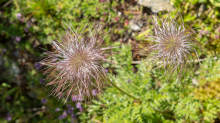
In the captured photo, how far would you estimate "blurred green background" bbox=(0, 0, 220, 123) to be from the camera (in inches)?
128

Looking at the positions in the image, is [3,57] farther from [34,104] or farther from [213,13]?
[213,13]

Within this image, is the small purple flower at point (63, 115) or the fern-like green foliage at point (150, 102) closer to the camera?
the fern-like green foliage at point (150, 102)

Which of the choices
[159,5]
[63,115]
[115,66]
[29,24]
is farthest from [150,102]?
[29,24]

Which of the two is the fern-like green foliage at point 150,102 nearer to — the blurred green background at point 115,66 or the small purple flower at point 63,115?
the blurred green background at point 115,66

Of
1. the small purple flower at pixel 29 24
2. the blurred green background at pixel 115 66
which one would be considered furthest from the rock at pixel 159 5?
the small purple flower at pixel 29 24

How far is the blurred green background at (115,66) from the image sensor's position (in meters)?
3.26

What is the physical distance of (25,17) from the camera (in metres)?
4.89

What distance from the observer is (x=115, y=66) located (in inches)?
142

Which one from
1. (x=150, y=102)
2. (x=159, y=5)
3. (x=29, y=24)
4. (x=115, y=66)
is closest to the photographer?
(x=150, y=102)

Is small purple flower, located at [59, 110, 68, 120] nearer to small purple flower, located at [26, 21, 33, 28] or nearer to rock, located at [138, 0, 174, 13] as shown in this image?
small purple flower, located at [26, 21, 33, 28]

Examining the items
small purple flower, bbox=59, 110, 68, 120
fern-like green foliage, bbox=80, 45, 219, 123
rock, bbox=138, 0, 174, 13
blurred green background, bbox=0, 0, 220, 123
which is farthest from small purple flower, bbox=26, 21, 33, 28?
rock, bbox=138, 0, 174, 13

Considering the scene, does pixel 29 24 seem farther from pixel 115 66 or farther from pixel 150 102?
pixel 150 102

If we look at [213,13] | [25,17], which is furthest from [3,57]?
[213,13]

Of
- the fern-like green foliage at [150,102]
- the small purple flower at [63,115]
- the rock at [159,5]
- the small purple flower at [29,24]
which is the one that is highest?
the small purple flower at [29,24]
